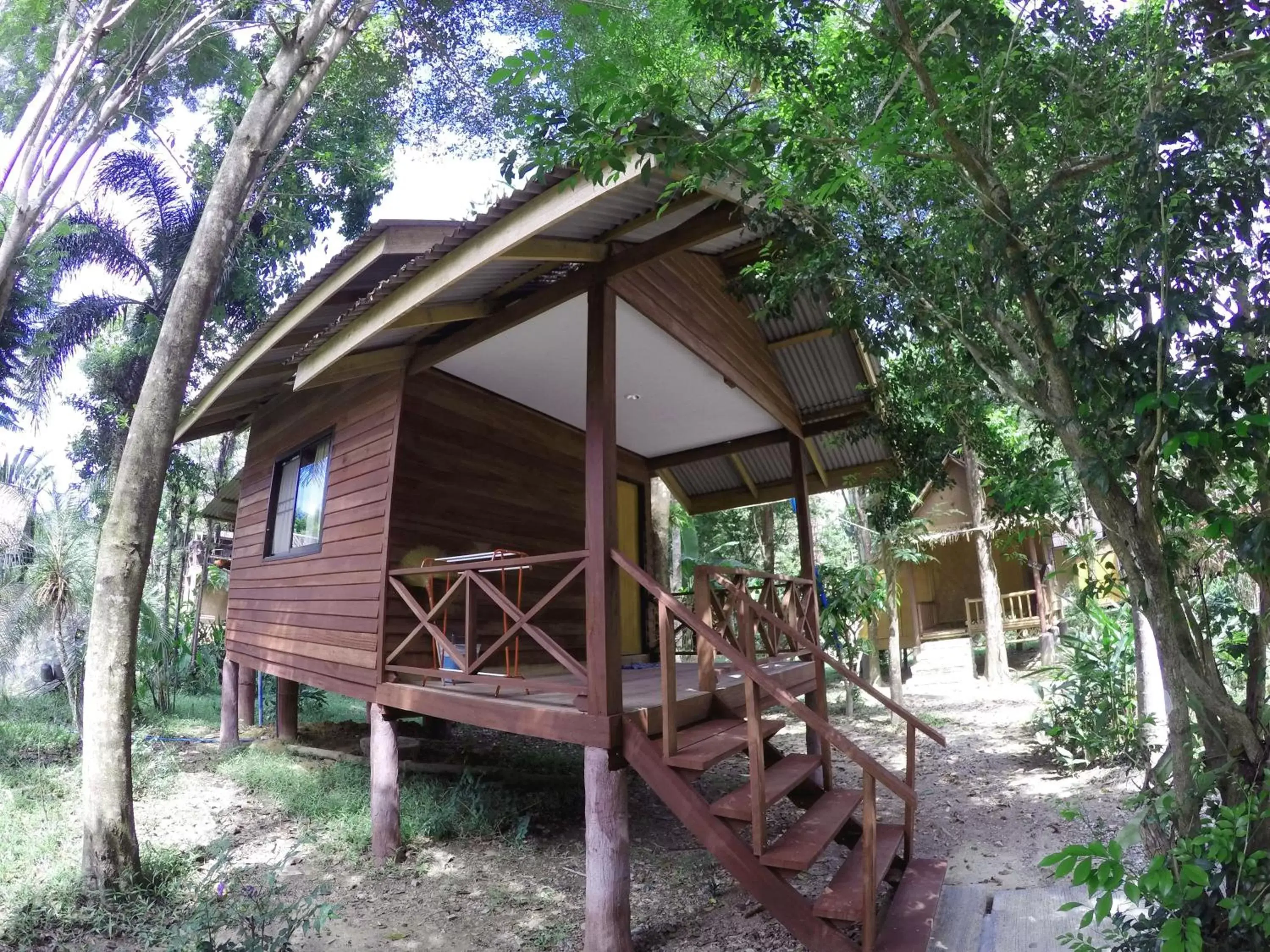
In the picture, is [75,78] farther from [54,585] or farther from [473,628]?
[473,628]

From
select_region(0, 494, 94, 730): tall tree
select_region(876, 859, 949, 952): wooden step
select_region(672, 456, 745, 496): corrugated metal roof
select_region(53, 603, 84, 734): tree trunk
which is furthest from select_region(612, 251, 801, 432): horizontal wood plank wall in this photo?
select_region(0, 494, 94, 730): tall tree

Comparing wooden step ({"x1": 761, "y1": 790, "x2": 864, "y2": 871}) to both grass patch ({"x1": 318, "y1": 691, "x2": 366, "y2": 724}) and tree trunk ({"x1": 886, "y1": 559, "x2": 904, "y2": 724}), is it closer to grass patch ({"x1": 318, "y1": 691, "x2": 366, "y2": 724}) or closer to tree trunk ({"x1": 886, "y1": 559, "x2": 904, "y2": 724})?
tree trunk ({"x1": 886, "y1": 559, "x2": 904, "y2": 724})

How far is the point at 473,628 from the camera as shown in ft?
16.6

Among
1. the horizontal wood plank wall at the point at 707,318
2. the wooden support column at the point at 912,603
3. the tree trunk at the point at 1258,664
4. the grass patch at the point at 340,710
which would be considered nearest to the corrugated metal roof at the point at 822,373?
the horizontal wood plank wall at the point at 707,318

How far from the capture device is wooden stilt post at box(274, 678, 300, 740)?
899 centimetres

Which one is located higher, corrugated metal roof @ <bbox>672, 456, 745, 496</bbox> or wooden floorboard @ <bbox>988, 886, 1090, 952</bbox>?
corrugated metal roof @ <bbox>672, 456, 745, 496</bbox>


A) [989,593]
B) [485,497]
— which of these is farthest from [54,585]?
[989,593]

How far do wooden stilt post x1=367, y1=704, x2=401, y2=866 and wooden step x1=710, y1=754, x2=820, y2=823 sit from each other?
2552 mm

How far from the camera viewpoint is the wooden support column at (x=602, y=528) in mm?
4289

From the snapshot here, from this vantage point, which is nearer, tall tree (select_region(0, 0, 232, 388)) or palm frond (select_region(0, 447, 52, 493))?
tall tree (select_region(0, 0, 232, 388))

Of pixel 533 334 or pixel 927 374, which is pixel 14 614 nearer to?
pixel 533 334

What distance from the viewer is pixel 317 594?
7090 millimetres

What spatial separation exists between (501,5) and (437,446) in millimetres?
11777

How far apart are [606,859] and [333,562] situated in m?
3.95
